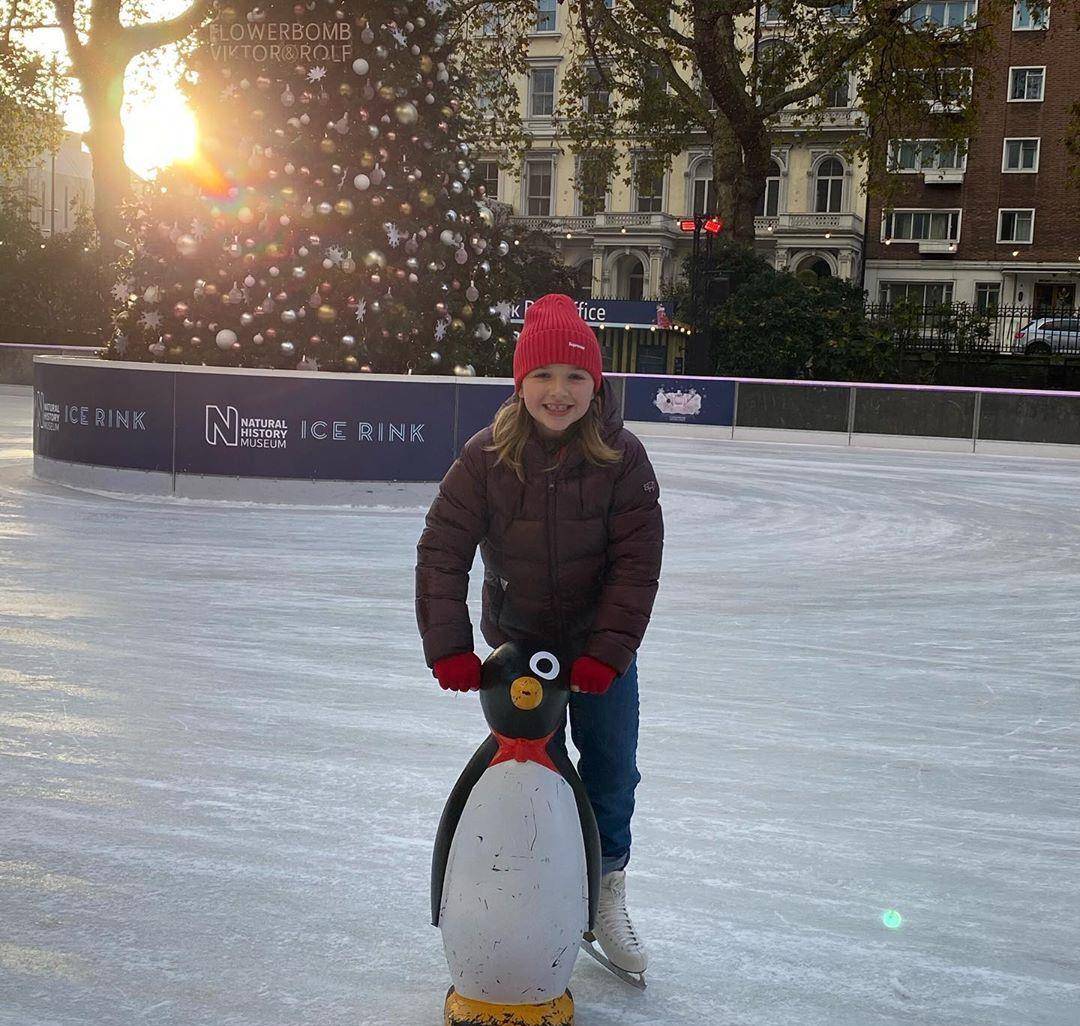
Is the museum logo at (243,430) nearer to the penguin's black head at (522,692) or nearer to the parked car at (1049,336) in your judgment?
the penguin's black head at (522,692)

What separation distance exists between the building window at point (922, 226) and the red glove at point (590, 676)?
51.6m

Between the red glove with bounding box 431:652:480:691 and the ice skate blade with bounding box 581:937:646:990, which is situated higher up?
the red glove with bounding box 431:652:480:691

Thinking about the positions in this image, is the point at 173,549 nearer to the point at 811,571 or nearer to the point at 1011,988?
the point at 811,571

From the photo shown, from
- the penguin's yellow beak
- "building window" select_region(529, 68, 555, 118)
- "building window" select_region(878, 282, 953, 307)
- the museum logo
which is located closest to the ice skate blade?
the penguin's yellow beak

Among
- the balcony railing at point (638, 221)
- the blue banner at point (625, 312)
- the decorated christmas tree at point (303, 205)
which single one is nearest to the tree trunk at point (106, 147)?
the blue banner at point (625, 312)

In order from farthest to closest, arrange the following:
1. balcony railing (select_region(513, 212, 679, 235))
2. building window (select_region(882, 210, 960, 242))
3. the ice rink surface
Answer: balcony railing (select_region(513, 212, 679, 235)) → building window (select_region(882, 210, 960, 242)) → the ice rink surface

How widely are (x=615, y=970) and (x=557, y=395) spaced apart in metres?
1.30

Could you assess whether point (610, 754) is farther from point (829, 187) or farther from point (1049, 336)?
point (829, 187)

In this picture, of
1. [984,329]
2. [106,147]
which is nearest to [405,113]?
[984,329]

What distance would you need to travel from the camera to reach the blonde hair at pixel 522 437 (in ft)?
9.39

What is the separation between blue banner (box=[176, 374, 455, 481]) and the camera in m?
11.4

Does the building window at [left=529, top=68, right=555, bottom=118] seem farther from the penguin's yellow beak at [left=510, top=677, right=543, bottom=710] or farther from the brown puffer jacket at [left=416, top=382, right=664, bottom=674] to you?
the penguin's yellow beak at [left=510, top=677, right=543, bottom=710]

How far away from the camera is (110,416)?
39.3 ft

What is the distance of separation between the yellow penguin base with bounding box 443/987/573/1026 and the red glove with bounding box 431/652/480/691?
62cm
